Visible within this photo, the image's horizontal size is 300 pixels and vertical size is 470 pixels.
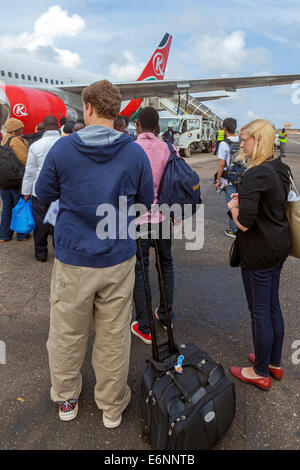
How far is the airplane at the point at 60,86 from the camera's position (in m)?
10.4

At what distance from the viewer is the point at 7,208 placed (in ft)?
18.3

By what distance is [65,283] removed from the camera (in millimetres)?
1864

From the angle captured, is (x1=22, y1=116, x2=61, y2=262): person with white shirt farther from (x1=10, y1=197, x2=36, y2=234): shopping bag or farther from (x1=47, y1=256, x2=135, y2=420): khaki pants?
(x1=47, y1=256, x2=135, y2=420): khaki pants

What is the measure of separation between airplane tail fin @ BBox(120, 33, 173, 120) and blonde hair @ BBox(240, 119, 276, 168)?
832 inches

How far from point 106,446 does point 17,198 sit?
4505mm

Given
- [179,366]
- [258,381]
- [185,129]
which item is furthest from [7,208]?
[185,129]

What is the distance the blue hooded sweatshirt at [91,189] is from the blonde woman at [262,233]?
767 mm

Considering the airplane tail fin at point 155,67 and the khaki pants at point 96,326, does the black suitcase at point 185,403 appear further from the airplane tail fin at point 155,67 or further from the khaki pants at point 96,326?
the airplane tail fin at point 155,67

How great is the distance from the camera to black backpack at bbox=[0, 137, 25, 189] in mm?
5066

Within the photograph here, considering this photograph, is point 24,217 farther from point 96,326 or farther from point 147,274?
point 96,326

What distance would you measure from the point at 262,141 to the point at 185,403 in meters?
1.71

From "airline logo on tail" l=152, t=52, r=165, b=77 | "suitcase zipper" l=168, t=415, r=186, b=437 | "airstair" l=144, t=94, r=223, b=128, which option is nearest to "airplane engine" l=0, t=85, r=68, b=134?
"suitcase zipper" l=168, t=415, r=186, b=437

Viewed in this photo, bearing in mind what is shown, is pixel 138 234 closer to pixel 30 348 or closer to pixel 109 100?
pixel 109 100

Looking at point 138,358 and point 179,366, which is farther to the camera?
point 138,358
